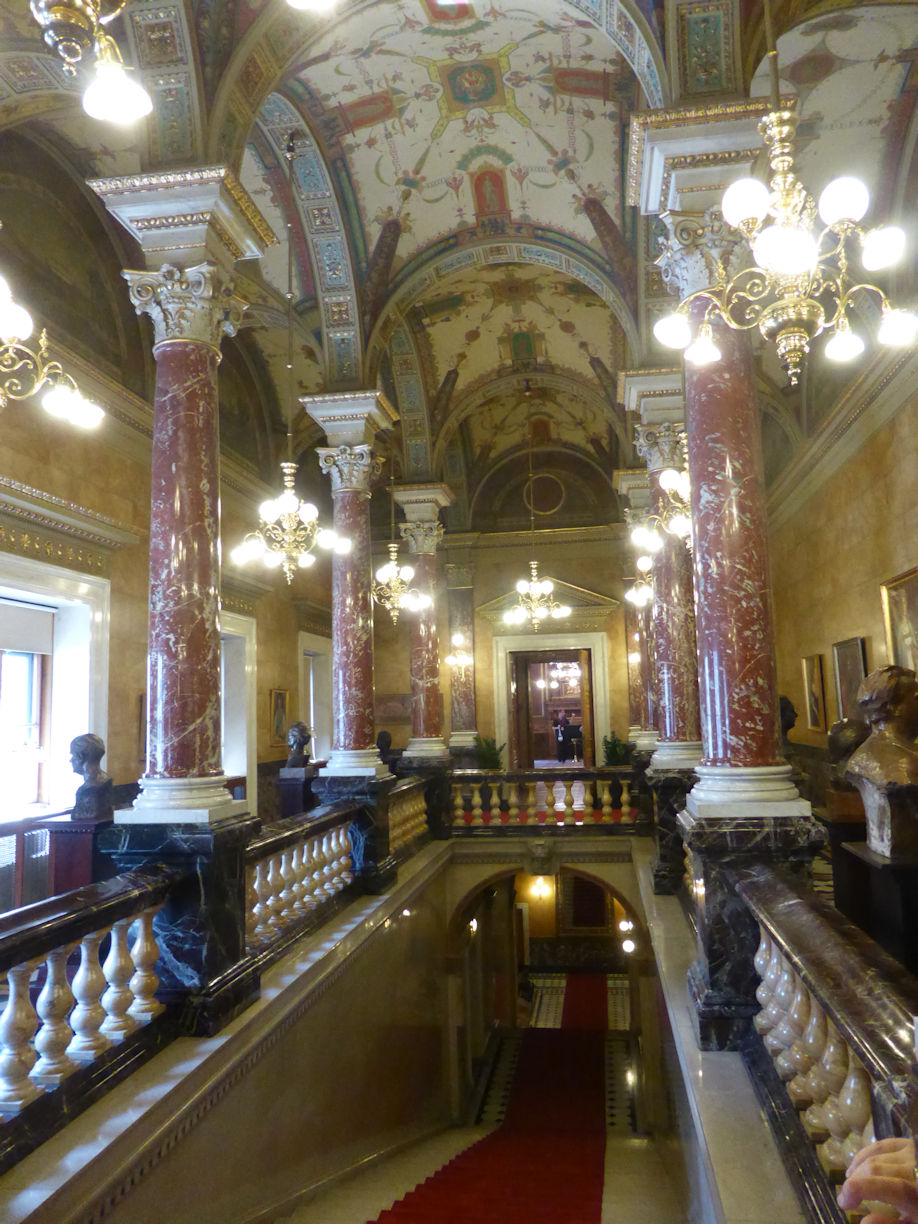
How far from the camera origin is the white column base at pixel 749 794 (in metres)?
4.38

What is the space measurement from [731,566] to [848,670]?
5.97 m

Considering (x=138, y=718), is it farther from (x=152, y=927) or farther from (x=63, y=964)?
(x=63, y=964)

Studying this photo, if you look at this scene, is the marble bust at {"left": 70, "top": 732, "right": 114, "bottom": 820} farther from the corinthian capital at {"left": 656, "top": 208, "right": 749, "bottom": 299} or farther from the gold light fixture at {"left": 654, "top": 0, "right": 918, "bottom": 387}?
the corinthian capital at {"left": 656, "top": 208, "right": 749, "bottom": 299}

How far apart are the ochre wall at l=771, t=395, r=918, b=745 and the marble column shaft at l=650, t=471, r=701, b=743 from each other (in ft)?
6.42

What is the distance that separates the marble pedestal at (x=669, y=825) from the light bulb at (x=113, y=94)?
6508 mm

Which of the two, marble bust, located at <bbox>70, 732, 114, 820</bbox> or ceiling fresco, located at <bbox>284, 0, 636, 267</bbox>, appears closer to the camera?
marble bust, located at <bbox>70, 732, 114, 820</bbox>

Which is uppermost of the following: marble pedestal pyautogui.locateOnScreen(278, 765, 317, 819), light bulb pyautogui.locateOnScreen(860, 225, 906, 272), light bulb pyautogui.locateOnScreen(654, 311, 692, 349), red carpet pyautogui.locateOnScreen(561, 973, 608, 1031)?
light bulb pyautogui.locateOnScreen(860, 225, 906, 272)

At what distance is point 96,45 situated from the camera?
2668 mm

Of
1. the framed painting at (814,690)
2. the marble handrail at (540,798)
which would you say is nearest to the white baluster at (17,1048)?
the marble handrail at (540,798)

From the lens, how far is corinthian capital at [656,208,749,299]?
5176 mm

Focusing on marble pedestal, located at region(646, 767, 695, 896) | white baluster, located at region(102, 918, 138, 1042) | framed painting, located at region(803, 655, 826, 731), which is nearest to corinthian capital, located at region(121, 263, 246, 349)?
white baluster, located at region(102, 918, 138, 1042)

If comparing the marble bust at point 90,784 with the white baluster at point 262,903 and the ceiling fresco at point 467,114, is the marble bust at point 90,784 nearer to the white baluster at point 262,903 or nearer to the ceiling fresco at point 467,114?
the white baluster at point 262,903

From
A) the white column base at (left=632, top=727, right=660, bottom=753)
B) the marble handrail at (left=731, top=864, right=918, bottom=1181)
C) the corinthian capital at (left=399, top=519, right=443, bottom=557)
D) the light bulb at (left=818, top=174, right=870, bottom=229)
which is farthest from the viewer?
the corinthian capital at (left=399, top=519, right=443, bottom=557)

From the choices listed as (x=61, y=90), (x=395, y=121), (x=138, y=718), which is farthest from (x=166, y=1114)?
(x=395, y=121)
